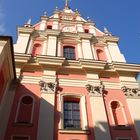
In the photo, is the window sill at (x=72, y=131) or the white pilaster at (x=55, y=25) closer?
the window sill at (x=72, y=131)

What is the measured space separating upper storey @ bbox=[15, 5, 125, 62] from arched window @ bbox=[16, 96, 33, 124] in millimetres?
4493

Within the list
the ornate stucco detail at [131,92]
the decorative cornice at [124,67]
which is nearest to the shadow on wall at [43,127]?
the ornate stucco detail at [131,92]

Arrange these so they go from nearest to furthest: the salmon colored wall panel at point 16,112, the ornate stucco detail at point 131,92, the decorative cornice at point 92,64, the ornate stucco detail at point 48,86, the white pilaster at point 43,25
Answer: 1. the salmon colored wall panel at point 16,112
2. the ornate stucco detail at point 48,86
3. the ornate stucco detail at point 131,92
4. the decorative cornice at point 92,64
5. the white pilaster at point 43,25

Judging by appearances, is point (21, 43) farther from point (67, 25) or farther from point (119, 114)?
point (119, 114)

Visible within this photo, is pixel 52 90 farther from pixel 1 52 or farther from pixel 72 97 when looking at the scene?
pixel 1 52

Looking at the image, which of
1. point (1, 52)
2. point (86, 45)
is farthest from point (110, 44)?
point (1, 52)

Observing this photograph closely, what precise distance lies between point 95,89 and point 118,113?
219 centimetres

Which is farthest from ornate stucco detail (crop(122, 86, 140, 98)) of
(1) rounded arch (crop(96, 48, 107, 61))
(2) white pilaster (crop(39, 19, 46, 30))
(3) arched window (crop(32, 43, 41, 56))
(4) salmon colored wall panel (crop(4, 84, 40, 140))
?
(2) white pilaster (crop(39, 19, 46, 30))

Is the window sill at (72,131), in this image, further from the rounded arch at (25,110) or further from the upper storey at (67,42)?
the upper storey at (67,42)

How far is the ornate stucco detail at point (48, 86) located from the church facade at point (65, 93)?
0.19 feet

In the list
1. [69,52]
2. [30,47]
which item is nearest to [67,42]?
[69,52]

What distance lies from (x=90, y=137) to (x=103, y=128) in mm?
994

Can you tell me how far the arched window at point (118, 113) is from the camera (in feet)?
48.7

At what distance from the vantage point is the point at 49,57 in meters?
17.0
